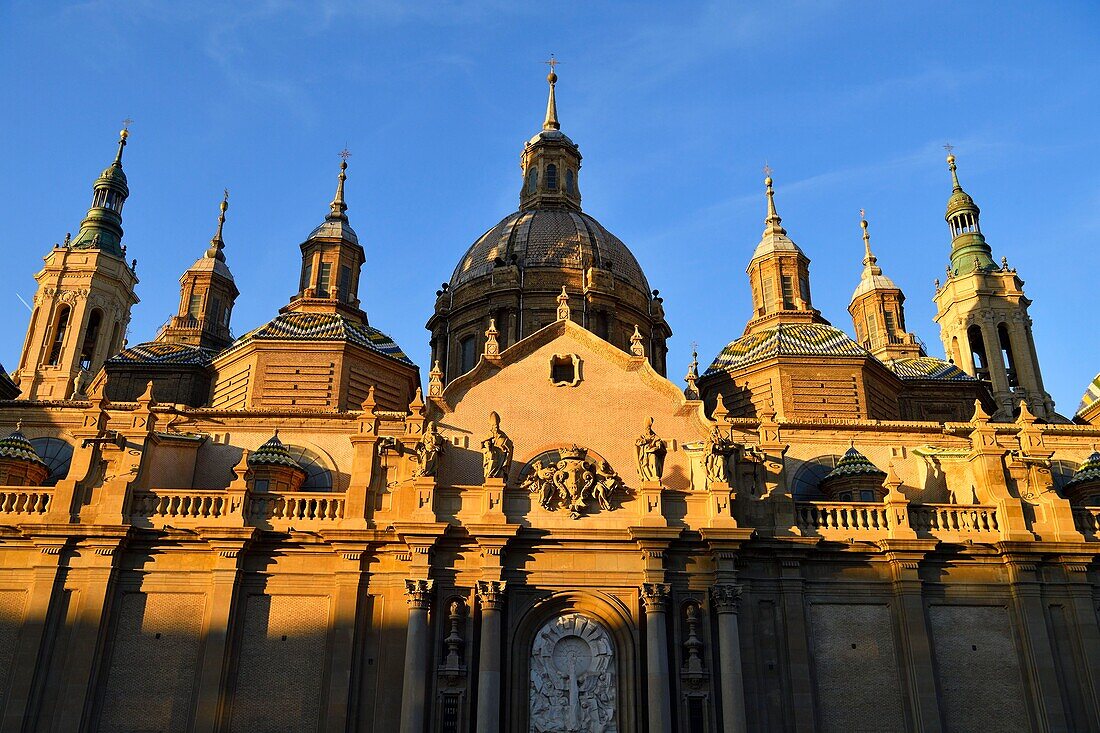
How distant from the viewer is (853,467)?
33.8 metres

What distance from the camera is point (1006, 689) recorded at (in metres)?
27.6

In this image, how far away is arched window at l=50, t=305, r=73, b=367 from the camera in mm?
47406

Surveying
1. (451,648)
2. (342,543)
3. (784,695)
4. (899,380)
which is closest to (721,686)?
(784,695)

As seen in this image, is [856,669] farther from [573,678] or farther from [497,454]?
[497,454]

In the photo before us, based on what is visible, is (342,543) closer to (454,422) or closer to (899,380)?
(454,422)

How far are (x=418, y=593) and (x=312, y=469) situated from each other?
32.1 feet

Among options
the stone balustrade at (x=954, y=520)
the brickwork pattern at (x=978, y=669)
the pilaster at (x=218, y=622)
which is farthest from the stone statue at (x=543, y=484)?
the brickwork pattern at (x=978, y=669)

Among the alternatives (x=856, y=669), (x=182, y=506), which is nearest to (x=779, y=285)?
(x=856, y=669)

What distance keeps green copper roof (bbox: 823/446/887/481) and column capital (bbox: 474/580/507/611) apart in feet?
42.7

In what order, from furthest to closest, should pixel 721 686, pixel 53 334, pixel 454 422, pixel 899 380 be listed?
pixel 53 334, pixel 899 380, pixel 454 422, pixel 721 686

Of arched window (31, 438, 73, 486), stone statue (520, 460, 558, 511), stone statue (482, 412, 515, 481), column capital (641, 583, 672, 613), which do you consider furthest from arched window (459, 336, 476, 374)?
column capital (641, 583, 672, 613)

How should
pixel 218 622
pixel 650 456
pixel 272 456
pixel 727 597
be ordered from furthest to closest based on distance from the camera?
pixel 272 456, pixel 650 456, pixel 727 597, pixel 218 622

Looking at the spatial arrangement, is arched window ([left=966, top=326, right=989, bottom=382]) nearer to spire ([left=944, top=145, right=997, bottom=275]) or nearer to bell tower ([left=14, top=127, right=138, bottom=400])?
spire ([left=944, top=145, right=997, bottom=275])

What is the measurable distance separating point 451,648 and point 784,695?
8946 mm
